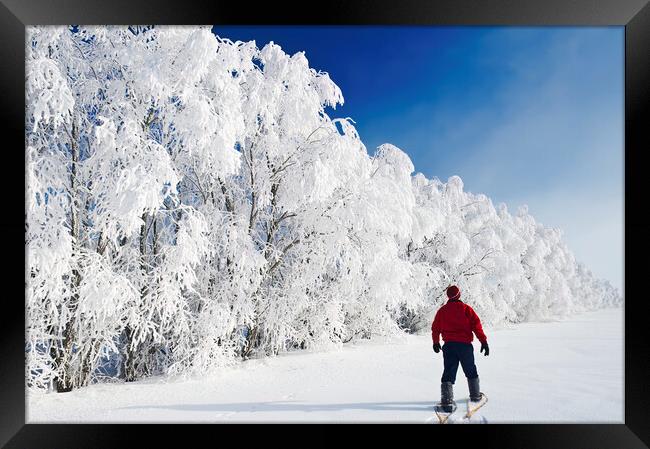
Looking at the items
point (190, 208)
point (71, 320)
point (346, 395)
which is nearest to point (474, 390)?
point (346, 395)

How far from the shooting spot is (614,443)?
9.40 ft

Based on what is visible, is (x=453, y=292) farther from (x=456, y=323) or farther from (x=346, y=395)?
(x=346, y=395)

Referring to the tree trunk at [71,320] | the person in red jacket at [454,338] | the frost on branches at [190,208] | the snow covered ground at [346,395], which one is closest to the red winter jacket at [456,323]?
the person in red jacket at [454,338]

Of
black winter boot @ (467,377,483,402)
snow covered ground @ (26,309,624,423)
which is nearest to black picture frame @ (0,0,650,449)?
snow covered ground @ (26,309,624,423)

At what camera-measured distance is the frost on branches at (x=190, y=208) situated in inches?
149

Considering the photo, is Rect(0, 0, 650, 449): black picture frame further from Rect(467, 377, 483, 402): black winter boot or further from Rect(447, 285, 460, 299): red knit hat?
Rect(447, 285, 460, 299): red knit hat

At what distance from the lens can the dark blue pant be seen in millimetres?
3131

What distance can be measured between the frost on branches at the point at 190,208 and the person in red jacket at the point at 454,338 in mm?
Result: 2143

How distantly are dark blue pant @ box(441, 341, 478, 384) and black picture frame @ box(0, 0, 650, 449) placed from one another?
399mm

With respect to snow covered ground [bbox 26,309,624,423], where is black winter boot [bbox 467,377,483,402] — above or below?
above

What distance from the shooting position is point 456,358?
315 centimetres
